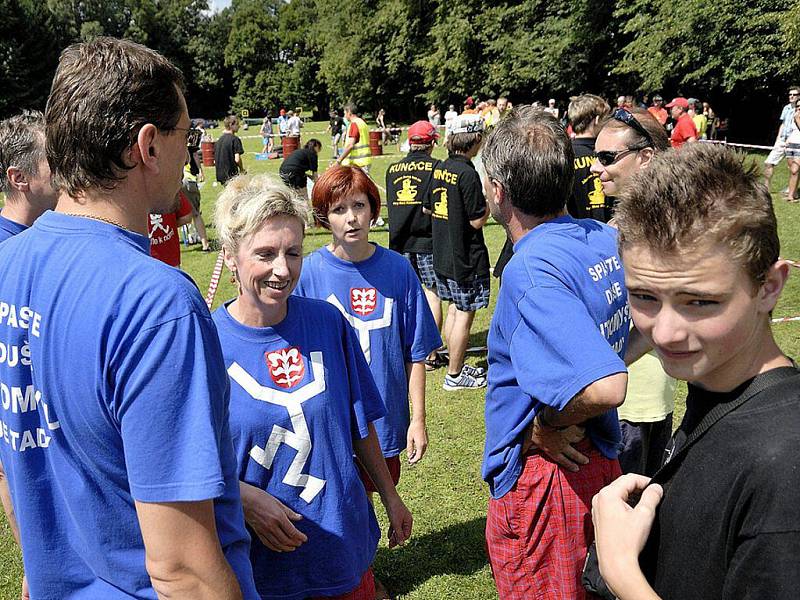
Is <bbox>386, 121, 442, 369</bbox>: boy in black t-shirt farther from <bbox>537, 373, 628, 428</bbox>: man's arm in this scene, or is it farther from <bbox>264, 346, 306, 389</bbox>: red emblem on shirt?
<bbox>537, 373, 628, 428</bbox>: man's arm

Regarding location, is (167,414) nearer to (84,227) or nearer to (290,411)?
(84,227)

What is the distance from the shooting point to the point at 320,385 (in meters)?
2.38

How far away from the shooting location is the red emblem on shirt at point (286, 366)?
2.37m

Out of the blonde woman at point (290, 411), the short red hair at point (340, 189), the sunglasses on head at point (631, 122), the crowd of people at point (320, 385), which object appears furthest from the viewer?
the sunglasses on head at point (631, 122)

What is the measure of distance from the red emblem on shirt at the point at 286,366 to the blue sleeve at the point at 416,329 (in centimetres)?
130

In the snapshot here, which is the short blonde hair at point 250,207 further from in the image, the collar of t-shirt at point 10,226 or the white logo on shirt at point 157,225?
the white logo on shirt at point 157,225

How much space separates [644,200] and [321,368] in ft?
4.48

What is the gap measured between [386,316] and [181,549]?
228 cm

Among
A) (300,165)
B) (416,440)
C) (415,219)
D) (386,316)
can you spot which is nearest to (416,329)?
(386,316)

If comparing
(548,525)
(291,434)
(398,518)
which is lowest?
(398,518)

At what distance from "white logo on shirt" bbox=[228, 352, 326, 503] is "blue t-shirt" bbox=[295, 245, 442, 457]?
122 cm

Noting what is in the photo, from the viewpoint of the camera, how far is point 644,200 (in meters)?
1.39

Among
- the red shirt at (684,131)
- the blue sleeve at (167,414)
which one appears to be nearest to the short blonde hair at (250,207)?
the blue sleeve at (167,414)

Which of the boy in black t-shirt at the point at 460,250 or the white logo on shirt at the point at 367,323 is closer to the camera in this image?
the white logo on shirt at the point at 367,323
